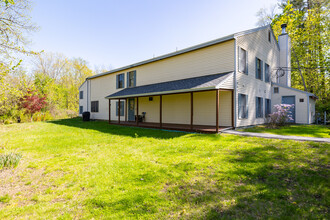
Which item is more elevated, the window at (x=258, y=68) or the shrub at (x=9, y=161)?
the window at (x=258, y=68)

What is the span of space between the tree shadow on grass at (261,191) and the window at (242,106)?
18.1 feet

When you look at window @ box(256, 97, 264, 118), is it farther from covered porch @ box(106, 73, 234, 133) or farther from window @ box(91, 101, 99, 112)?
window @ box(91, 101, 99, 112)

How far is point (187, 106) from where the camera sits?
12.1 m

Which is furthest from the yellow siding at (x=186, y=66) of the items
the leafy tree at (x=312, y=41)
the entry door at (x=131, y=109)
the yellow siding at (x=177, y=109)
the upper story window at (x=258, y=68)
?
the leafy tree at (x=312, y=41)

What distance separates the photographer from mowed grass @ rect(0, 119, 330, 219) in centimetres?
270

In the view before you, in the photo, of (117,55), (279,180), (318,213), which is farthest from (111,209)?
(117,55)

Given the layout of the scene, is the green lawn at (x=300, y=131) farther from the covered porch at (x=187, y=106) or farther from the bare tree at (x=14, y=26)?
the bare tree at (x=14, y=26)

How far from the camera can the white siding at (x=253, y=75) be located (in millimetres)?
10414

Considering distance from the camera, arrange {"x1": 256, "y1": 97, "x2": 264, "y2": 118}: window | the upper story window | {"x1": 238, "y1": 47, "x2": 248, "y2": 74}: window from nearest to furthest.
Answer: {"x1": 238, "y1": 47, "x2": 248, "y2": 74}: window < {"x1": 256, "y1": 97, "x2": 264, "y2": 118}: window < the upper story window

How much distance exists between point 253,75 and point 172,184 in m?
10.9

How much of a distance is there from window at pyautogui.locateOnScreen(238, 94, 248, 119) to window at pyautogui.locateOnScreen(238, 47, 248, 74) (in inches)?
65.3

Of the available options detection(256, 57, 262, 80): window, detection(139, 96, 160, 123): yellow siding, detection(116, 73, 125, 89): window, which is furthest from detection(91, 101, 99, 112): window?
detection(256, 57, 262, 80): window

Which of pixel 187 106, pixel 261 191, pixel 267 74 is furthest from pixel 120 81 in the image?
pixel 261 191

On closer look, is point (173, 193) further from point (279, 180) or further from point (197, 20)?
point (197, 20)
